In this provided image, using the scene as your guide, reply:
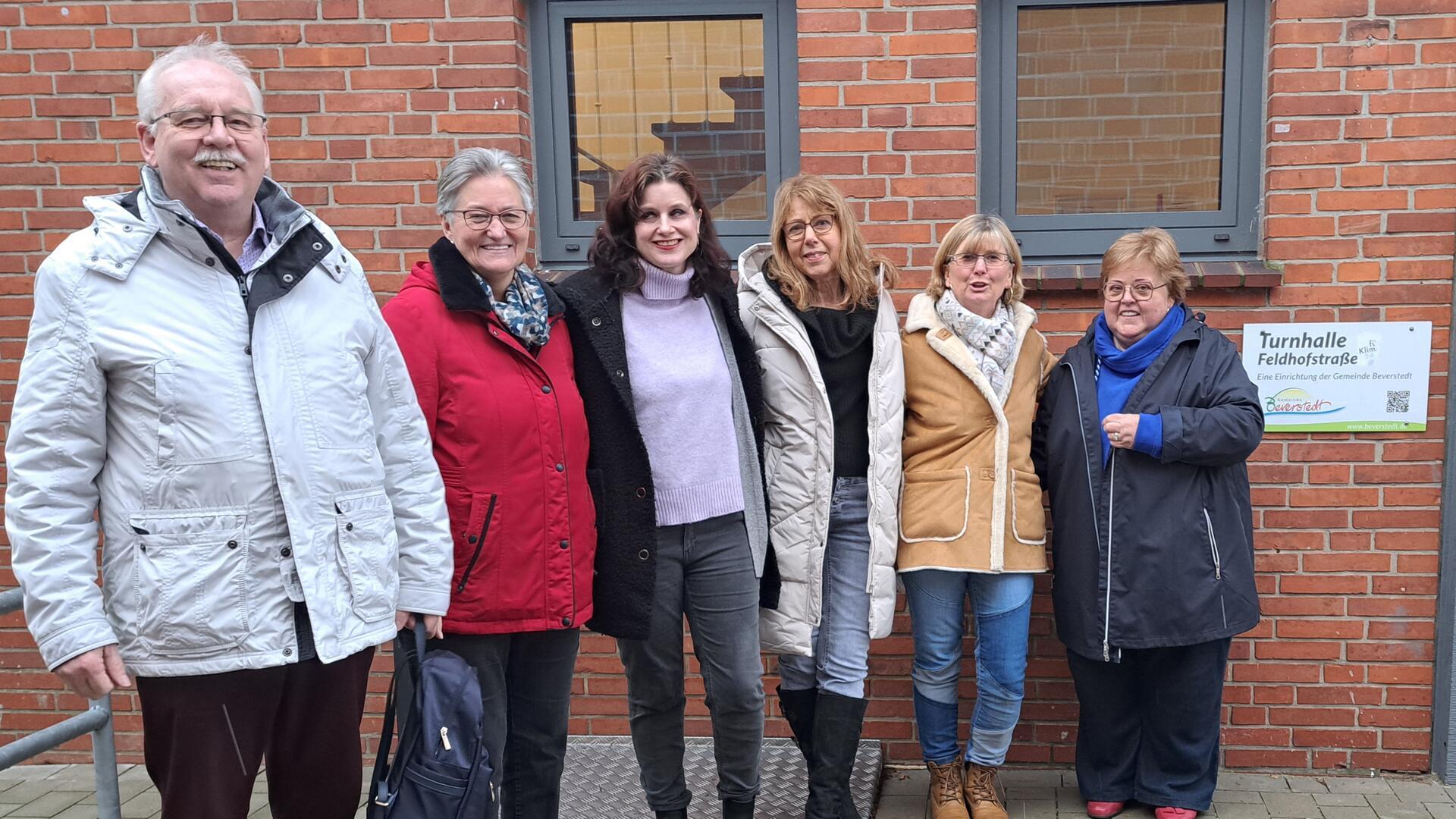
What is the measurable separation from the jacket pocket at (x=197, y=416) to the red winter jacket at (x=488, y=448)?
0.49m

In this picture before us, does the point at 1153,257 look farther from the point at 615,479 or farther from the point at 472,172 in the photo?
the point at 472,172

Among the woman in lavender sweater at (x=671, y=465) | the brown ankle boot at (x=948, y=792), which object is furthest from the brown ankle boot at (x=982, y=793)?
the woman in lavender sweater at (x=671, y=465)

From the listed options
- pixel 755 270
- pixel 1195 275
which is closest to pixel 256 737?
pixel 755 270

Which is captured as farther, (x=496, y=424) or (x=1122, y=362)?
(x=1122, y=362)

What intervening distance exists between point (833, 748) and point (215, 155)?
7.37 feet

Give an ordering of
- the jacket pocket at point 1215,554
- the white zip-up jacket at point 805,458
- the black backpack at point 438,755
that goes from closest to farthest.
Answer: the black backpack at point 438,755 < the white zip-up jacket at point 805,458 < the jacket pocket at point 1215,554

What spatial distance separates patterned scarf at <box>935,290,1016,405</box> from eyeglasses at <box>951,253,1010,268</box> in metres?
0.10

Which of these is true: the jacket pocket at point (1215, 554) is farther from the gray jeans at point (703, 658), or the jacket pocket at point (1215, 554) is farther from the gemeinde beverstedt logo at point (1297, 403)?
the gray jeans at point (703, 658)

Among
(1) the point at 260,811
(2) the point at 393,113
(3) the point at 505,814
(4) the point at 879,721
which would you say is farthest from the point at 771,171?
(1) the point at 260,811

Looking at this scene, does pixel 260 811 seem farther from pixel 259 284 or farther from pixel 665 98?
pixel 665 98

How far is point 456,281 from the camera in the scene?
257cm

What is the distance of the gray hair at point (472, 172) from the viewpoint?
262 centimetres

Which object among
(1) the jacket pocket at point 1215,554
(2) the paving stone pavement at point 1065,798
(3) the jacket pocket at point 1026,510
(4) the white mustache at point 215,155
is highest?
(4) the white mustache at point 215,155

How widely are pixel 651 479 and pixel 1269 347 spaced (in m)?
2.20
